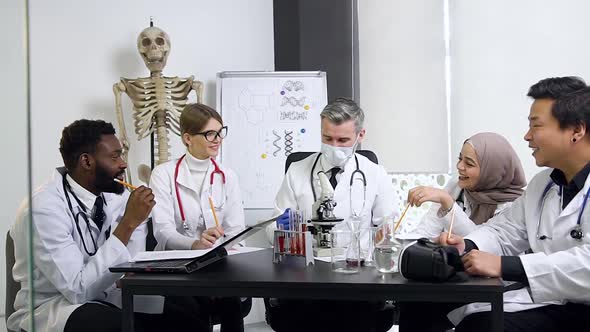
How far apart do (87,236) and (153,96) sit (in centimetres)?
189

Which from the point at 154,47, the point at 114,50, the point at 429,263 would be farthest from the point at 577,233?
the point at 114,50

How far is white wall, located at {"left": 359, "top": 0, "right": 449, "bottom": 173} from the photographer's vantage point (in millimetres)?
4406

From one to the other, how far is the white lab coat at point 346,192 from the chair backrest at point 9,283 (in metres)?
1.74

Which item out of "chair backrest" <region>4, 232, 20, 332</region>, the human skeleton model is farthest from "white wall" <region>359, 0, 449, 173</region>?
"chair backrest" <region>4, 232, 20, 332</region>

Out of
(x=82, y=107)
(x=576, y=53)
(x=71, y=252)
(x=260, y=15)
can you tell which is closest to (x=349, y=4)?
(x=260, y=15)

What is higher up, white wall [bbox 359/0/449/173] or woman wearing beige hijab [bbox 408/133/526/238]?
white wall [bbox 359/0/449/173]

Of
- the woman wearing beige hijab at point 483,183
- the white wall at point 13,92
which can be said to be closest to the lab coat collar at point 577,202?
the woman wearing beige hijab at point 483,183

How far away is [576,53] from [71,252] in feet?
9.18

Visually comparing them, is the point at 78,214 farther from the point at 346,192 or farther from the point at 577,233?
the point at 577,233

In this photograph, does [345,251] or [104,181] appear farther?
[104,181]

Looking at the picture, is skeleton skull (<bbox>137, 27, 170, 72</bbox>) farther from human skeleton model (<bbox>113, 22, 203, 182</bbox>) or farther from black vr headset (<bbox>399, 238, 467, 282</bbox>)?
black vr headset (<bbox>399, 238, 467, 282</bbox>)

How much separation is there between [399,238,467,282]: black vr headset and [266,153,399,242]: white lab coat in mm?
1008

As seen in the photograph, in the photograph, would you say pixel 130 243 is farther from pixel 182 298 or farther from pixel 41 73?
pixel 41 73

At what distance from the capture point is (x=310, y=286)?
1.83 m
